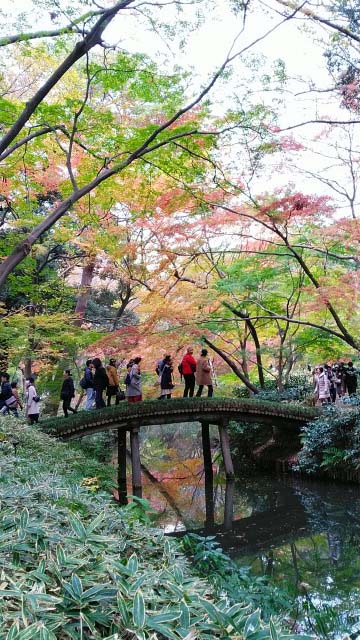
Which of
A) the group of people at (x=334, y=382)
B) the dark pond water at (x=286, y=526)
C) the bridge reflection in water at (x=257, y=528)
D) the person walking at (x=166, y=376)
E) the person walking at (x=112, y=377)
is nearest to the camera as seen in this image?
the dark pond water at (x=286, y=526)

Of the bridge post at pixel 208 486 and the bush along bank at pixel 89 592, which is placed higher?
the bush along bank at pixel 89 592

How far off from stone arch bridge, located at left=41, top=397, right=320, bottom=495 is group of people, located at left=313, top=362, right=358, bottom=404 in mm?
726

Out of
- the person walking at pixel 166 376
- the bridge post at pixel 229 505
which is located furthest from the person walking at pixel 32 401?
A: the bridge post at pixel 229 505

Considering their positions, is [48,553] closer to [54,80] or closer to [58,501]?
[58,501]

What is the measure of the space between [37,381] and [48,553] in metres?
16.2

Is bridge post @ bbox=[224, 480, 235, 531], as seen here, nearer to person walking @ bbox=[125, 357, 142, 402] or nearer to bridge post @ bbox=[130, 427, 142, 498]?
bridge post @ bbox=[130, 427, 142, 498]

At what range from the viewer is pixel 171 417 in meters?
13.8

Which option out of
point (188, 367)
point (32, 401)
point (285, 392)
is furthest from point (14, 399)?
point (285, 392)

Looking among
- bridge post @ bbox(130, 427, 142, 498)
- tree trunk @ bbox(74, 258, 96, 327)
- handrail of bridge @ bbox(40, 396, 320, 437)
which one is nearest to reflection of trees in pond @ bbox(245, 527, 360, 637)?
handrail of bridge @ bbox(40, 396, 320, 437)

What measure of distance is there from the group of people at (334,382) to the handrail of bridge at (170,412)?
0.66 meters

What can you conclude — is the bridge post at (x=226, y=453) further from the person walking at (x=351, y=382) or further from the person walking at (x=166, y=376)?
the person walking at (x=351, y=382)

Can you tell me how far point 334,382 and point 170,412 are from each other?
19.3 ft

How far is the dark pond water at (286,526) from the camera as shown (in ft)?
21.3

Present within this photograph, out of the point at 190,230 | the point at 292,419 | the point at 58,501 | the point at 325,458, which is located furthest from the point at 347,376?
the point at 58,501
